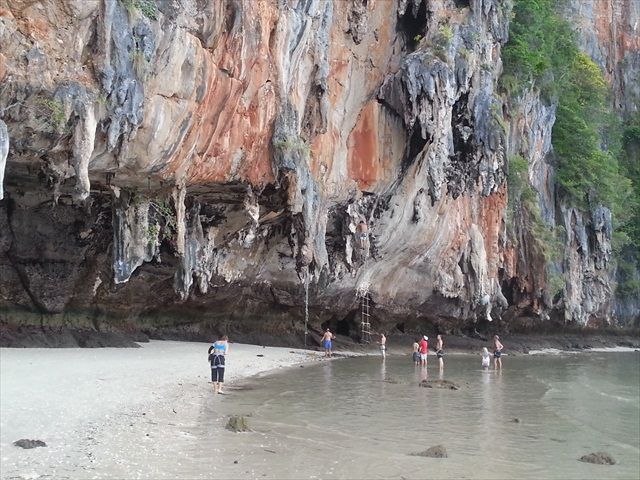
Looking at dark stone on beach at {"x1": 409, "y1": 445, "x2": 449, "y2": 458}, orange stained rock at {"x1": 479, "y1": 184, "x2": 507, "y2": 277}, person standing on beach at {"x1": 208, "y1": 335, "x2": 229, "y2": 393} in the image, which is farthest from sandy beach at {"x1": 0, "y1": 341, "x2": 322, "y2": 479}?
orange stained rock at {"x1": 479, "y1": 184, "x2": 507, "y2": 277}

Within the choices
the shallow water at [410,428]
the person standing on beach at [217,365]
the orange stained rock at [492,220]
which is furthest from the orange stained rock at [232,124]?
the orange stained rock at [492,220]

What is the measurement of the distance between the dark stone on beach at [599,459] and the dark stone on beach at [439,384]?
729 centimetres

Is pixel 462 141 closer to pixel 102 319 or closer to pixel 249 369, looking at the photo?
pixel 249 369

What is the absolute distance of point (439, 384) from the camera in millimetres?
18000

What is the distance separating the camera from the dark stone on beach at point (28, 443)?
7.78m

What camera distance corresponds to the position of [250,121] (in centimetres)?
1603

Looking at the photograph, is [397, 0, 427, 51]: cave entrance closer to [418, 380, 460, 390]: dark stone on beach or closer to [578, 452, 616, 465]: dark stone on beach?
[418, 380, 460, 390]: dark stone on beach

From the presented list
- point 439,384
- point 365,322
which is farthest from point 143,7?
point 365,322

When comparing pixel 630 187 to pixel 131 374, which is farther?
pixel 630 187

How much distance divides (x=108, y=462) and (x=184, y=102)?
8.08 m

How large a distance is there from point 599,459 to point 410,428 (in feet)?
10.4

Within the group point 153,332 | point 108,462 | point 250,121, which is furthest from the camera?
point 153,332

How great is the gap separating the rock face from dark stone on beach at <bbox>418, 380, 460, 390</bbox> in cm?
489

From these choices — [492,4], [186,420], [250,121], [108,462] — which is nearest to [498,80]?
[492,4]
